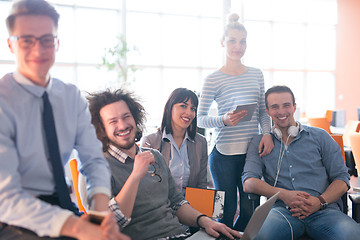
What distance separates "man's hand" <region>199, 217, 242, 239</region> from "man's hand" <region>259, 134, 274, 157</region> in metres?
0.72

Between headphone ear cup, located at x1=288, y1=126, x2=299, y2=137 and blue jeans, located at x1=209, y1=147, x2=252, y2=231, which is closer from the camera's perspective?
headphone ear cup, located at x1=288, y1=126, x2=299, y2=137

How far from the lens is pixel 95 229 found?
96cm

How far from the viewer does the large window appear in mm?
8695

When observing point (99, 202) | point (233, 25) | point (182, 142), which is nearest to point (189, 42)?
point (233, 25)

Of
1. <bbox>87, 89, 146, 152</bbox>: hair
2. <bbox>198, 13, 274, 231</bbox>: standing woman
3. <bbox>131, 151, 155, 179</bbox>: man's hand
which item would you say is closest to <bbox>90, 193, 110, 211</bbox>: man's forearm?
<bbox>131, 151, 155, 179</bbox>: man's hand

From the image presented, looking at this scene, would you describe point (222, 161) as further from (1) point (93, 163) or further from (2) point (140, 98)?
(1) point (93, 163)

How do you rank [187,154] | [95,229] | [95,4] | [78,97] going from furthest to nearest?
1. [95,4]
2. [187,154]
3. [78,97]
4. [95,229]

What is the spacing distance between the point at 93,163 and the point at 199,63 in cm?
889

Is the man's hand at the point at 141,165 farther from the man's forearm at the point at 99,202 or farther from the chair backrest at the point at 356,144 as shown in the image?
the chair backrest at the point at 356,144

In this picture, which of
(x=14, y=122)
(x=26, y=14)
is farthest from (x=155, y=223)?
(x=26, y=14)

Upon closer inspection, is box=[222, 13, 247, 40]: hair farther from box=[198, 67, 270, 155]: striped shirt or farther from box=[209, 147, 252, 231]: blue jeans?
box=[209, 147, 252, 231]: blue jeans

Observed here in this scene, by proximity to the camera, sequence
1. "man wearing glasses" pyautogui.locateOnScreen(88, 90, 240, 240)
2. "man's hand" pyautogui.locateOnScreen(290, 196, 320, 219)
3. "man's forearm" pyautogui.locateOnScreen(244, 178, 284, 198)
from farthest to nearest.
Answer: "man's forearm" pyautogui.locateOnScreen(244, 178, 284, 198) < "man's hand" pyautogui.locateOnScreen(290, 196, 320, 219) < "man wearing glasses" pyautogui.locateOnScreen(88, 90, 240, 240)

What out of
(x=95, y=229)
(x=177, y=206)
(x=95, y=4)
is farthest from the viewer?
(x=95, y=4)

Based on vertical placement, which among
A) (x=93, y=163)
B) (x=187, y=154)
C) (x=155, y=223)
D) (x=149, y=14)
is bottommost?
(x=155, y=223)
